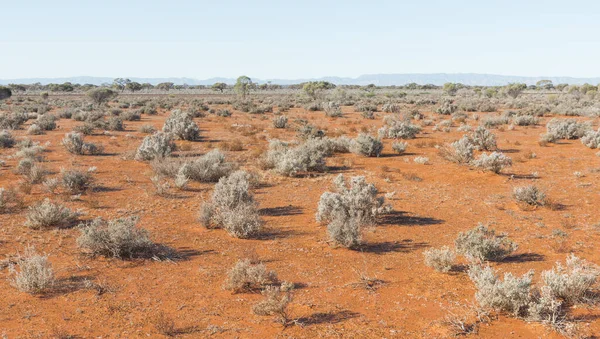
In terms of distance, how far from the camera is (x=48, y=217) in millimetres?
9938

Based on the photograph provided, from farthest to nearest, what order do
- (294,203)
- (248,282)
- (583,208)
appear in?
(294,203) → (583,208) → (248,282)

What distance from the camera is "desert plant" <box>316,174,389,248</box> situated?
920cm

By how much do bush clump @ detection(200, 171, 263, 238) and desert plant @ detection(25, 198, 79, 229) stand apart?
3.57 meters

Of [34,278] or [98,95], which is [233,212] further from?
[98,95]

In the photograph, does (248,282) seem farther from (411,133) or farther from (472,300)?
(411,133)

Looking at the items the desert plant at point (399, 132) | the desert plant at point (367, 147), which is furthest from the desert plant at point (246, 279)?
the desert plant at point (399, 132)

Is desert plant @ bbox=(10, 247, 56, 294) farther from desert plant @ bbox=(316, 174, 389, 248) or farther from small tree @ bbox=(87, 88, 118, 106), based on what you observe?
small tree @ bbox=(87, 88, 118, 106)

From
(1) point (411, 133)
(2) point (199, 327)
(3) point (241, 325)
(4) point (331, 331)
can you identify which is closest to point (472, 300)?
(4) point (331, 331)

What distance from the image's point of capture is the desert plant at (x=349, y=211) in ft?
30.2

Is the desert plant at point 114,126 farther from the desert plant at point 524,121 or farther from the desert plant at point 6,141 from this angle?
the desert plant at point 524,121

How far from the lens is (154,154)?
720 inches

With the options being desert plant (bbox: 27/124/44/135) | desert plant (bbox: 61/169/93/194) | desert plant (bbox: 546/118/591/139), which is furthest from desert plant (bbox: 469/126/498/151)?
desert plant (bbox: 27/124/44/135)

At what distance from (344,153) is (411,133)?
6.99 metres

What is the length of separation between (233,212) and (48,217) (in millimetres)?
4712
